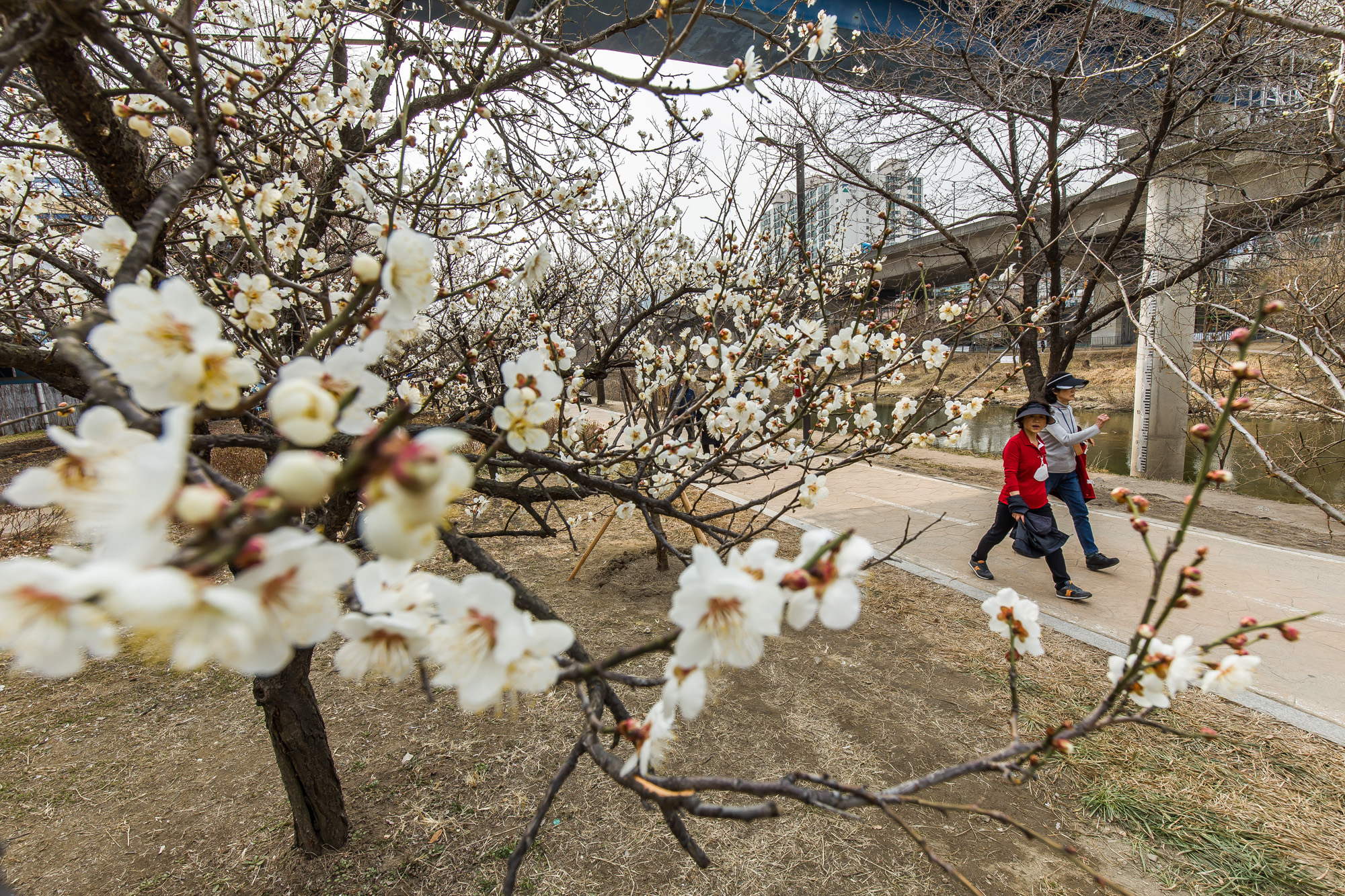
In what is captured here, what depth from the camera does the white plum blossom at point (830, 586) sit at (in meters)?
0.69

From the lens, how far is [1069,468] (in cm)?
489

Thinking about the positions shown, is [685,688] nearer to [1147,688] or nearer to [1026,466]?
[1147,688]

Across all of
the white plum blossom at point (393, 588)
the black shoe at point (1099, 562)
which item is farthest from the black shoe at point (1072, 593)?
the white plum blossom at point (393, 588)

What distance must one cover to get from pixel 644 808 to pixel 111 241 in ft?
8.66

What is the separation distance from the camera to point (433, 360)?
7.09 meters

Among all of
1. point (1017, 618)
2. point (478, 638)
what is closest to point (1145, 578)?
point (1017, 618)

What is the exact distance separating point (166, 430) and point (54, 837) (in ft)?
10.7

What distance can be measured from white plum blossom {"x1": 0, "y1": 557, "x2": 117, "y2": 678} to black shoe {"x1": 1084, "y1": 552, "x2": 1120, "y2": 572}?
19.7 ft

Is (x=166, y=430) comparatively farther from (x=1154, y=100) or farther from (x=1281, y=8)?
(x=1154, y=100)

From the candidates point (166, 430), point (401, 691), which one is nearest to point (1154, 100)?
point (166, 430)

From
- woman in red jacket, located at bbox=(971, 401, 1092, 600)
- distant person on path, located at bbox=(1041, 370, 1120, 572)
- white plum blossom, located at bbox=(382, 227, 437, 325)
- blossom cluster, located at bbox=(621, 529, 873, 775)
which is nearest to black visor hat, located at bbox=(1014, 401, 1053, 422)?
woman in red jacket, located at bbox=(971, 401, 1092, 600)

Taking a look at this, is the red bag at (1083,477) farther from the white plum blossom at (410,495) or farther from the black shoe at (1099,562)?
the white plum blossom at (410,495)

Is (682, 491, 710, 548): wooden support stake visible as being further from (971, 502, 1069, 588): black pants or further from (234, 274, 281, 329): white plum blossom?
(971, 502, 1069, 588): black pants

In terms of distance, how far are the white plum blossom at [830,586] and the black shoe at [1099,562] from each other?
536 centimetres
